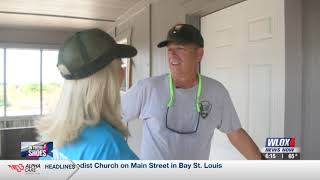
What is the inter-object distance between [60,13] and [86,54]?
32 centimetres

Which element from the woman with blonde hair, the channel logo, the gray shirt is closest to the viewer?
the woman with blonde hair

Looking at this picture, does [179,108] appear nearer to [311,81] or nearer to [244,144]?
[244,144]

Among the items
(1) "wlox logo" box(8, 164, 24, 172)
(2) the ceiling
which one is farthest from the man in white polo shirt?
(1) "wlox logo" box(8, 164, 24, 172)

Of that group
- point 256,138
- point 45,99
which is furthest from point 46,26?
point 256,138

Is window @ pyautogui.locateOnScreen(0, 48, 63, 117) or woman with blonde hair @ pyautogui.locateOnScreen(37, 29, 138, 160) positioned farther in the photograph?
window @ pyautogui.locateOnScreen(0, 48, 63, 117)

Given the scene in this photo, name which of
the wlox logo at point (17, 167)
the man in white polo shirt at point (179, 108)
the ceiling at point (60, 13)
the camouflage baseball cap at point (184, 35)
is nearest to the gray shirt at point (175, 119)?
the man in white polo shirt at point (179, 108)

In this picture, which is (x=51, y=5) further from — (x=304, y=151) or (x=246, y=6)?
(x=304, y=151)

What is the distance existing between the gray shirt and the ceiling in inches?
8.4

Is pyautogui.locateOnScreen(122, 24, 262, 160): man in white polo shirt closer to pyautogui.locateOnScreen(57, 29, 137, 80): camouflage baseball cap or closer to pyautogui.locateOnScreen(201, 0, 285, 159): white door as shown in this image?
pyautogui.locateOnScreen(201, 0, 285, 159): white door

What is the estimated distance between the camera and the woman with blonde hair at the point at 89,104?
27.5 inches

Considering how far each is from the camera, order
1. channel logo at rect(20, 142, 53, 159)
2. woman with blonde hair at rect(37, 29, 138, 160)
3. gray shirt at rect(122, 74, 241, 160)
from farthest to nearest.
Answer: gray shirt at rect(122, 74, 241, 160) → channel logo at rect(20, 142, 53, 159) → woman with blonde hair at rect(37, 29, 138, 160)

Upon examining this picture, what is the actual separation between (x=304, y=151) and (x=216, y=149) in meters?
0.29

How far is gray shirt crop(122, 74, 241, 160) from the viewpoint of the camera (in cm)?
98

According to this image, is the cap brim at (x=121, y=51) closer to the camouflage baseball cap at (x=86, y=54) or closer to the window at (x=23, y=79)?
the camouflage baseball cap at (x=86, y=54)
